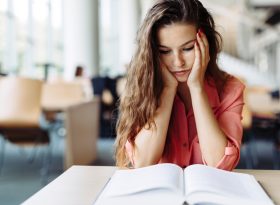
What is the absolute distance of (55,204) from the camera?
3.01ft

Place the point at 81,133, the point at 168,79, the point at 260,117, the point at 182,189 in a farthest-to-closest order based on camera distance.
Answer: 1. the point at 260,117
2. the point at 81,133
3. the point at 168,79
4. the point at 182,189

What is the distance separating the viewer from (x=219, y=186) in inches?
36.3

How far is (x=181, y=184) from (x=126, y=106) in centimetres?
53

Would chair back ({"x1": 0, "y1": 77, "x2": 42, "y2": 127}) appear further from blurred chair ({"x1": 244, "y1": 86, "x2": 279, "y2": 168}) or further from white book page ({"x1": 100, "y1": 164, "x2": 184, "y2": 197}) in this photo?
white book page ({"x1": 100, "y1": 164, "x2": 184, "y2": 197})

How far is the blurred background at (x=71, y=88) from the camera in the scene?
12.2 feet

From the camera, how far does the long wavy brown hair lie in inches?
52.7

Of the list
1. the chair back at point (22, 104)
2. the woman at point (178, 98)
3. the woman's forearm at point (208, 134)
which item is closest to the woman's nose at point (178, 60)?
the woman at point (178, 98)

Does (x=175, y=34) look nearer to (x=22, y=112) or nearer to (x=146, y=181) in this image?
(x=146, y=181)

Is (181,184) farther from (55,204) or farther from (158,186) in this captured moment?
(55,204)

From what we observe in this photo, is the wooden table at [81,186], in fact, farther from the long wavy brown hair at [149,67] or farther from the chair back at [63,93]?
the chair back at [63,93]

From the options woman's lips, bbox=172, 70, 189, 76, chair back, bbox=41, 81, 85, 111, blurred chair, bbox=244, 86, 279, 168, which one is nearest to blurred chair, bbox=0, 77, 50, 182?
chair back, bbox=41, 81, 85, 111

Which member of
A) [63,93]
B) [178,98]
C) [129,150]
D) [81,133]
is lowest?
[81,133]

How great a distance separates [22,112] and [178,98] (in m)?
2.48

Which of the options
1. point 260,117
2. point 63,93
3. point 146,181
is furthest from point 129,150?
point 63,93
